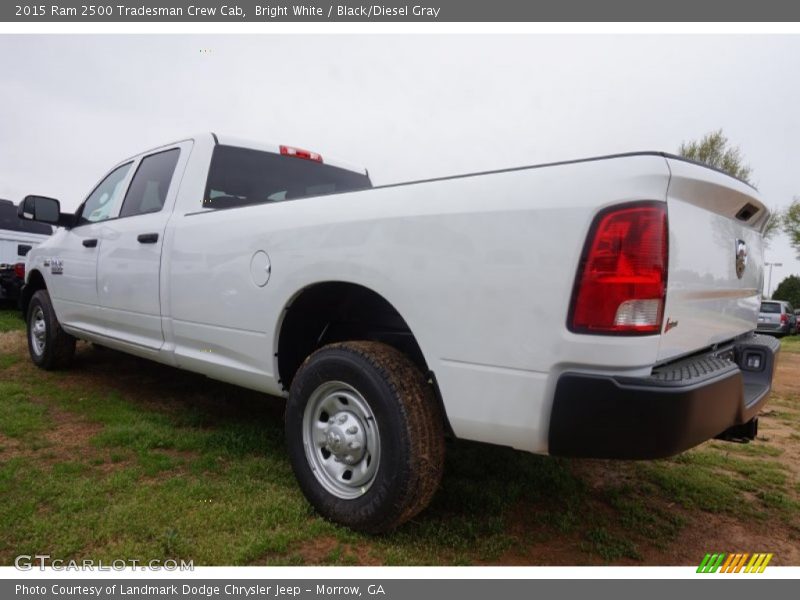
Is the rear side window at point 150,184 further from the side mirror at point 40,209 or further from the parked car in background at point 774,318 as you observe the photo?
the parked car in background at point 774,318

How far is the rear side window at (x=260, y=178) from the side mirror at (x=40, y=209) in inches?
79.9

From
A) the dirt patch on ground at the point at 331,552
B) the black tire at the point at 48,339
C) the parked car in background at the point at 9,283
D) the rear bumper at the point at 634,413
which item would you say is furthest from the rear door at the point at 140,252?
the parked car in background at the point at 9,283

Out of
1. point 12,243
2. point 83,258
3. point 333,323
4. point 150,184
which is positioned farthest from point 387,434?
point 12,243

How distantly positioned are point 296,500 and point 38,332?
14.1 ft

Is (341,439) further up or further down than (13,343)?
further up

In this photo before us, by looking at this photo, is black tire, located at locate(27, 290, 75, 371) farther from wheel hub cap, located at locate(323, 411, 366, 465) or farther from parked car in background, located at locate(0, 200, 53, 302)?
parked car in background, located at locate(0, 200, 53, 302)

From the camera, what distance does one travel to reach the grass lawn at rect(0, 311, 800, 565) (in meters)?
2.27

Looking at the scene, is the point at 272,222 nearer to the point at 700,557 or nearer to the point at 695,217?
the point at 695,217

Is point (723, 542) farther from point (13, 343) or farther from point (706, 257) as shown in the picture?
point (13, 343)

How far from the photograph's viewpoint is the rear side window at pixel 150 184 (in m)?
3.83

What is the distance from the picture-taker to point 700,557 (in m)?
Result: 2.37

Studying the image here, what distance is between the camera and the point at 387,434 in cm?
216

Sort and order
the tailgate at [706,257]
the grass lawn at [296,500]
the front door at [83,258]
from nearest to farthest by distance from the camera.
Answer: the tailgate at [706,257], the grass lawn at [296,500], the front door at [83,258]

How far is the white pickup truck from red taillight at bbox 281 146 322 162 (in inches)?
35.8
